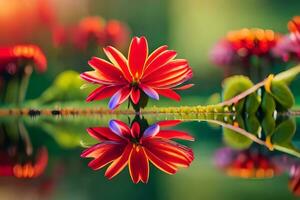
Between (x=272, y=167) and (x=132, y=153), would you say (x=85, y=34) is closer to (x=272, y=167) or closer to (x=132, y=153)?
(x=132, y=153)

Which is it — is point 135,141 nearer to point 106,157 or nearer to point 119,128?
Result: point 106,157

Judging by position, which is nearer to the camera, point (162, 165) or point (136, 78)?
point (162, 165)

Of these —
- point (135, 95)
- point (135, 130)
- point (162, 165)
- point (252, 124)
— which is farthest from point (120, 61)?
point (162, 165)

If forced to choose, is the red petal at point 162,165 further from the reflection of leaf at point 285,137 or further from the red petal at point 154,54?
the red petal at point 154,54

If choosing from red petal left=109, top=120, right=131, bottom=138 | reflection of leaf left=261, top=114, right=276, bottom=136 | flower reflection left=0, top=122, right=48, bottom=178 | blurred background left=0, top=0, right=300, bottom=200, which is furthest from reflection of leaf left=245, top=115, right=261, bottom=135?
flower reflection left=0, top=122, right=48, bottom=178

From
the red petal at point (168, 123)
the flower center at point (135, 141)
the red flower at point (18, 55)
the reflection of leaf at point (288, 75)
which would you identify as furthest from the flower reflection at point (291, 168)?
the red flower at point (18, 55)

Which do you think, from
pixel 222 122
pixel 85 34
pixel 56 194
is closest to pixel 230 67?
pixel 222 122

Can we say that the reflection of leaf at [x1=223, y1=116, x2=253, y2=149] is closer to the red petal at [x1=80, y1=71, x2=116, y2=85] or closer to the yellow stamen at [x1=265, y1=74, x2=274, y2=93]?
the yellow stamen at [x1=265, y1=74, x2=274, y2=93]
